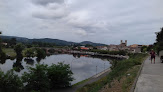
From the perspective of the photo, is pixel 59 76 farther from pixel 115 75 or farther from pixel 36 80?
pixel 115 75

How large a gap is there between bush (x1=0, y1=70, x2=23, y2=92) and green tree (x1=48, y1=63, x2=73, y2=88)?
5.90 metres

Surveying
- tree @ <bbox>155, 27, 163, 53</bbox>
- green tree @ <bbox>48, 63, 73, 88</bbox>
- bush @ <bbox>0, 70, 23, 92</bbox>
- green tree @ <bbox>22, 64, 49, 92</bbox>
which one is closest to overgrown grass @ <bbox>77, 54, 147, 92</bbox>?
green tree @ <bbox>48, 63, 73, 88</bbox>

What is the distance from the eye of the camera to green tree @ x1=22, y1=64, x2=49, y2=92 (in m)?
12.0

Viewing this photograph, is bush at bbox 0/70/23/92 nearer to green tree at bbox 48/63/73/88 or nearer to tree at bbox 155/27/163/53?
green tree at bbox 48/63/73/88

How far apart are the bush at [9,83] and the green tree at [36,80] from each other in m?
2.21

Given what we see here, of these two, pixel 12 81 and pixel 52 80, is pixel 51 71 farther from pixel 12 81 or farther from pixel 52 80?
pixel 12 81

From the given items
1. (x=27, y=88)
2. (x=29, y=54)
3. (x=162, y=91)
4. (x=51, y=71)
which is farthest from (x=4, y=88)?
(x=29, y=54)

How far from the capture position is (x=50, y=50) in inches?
4296

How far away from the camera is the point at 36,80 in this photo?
1230 cm

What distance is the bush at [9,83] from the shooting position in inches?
A: 359

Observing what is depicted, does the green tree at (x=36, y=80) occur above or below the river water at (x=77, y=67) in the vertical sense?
above

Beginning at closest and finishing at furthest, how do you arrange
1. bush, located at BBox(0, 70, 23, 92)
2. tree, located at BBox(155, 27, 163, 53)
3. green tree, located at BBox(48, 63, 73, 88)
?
bush, located at BBox(0, 70, 23, 92) < green tree, located at BBox(48, 63, 73, 88) < tree, located at BBox(155, 27, 163, 53)

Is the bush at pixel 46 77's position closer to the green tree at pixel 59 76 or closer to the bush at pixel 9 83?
the green tree at pixel 59 76

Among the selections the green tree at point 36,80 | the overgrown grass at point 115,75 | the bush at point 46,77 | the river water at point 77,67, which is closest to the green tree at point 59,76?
the bush at point 46,77
